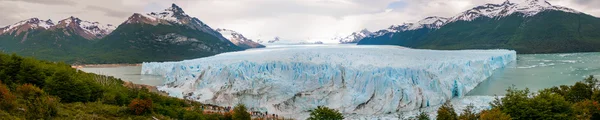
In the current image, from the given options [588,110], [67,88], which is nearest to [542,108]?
[588,110]

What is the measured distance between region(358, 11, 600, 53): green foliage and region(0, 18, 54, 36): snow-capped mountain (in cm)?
14038

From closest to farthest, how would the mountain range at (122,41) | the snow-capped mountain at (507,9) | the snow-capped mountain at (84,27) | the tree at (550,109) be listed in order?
the tree at (550,109)
the mountain range at (122,41)
the snow-capped mountain at (507,9)
the snow-capped mountain at (84,27)

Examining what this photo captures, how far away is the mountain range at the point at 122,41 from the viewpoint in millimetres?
89625

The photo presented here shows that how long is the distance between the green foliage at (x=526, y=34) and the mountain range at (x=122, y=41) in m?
75.2

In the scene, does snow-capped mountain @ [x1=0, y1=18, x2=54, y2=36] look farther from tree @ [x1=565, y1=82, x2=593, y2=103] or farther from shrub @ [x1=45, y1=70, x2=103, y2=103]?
tree @ [x1=565, y1=82, x2=593, y2=103]

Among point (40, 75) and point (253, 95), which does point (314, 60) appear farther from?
point (40, 75)

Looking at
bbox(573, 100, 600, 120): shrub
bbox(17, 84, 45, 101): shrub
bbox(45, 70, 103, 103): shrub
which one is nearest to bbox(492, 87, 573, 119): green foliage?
bbox(573, 100, 600, 120): shrub

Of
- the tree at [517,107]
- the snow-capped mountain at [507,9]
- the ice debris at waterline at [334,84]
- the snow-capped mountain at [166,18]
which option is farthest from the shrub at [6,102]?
the snow-capped mountain at [507,9]

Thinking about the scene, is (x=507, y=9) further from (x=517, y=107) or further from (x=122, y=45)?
(x=517, y=107)

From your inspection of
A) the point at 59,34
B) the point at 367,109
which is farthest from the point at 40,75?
the point at 59,34

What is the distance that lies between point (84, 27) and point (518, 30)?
6425 inches

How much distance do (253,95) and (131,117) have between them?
472 inches

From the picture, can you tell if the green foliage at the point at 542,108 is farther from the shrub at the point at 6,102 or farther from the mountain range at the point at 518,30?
the mountain range at the point at 518,30

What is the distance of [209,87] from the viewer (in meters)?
26.2
